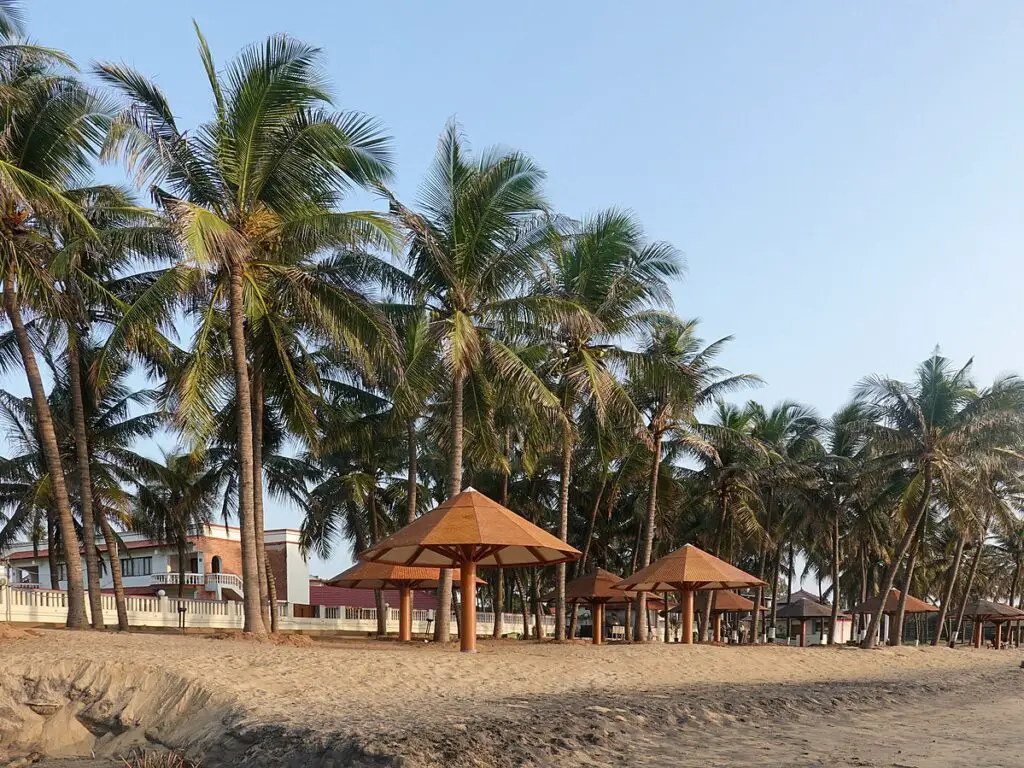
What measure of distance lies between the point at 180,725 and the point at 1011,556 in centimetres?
6285

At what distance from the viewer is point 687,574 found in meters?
25.4

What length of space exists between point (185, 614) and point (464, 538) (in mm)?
14549

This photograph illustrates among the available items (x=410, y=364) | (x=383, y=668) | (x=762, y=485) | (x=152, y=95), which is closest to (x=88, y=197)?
(x=152, y=95)

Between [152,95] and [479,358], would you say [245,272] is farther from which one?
[479,358]

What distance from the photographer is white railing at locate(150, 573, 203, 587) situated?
47.1 m

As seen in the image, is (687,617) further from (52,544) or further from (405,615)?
(52,544)

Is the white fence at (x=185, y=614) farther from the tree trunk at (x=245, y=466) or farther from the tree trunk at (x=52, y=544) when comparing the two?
the tree trunk at (x=245, y=466)

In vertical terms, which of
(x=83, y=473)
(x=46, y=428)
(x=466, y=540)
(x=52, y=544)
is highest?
(x=46, y=428)

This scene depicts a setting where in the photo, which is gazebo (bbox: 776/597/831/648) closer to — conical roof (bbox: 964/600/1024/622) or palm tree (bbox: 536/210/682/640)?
conical roof (bbox: 964/600/1024/622)

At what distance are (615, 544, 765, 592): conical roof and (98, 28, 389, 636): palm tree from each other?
1042 cm

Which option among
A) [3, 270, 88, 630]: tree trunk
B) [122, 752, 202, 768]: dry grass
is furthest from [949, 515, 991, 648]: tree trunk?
[122, 752, 202, 768]: dry grass

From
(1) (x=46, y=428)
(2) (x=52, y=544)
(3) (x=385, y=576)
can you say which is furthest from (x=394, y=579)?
(2) (x=52, y=544)

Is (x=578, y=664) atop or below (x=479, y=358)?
below

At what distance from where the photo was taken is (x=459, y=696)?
1341cm
